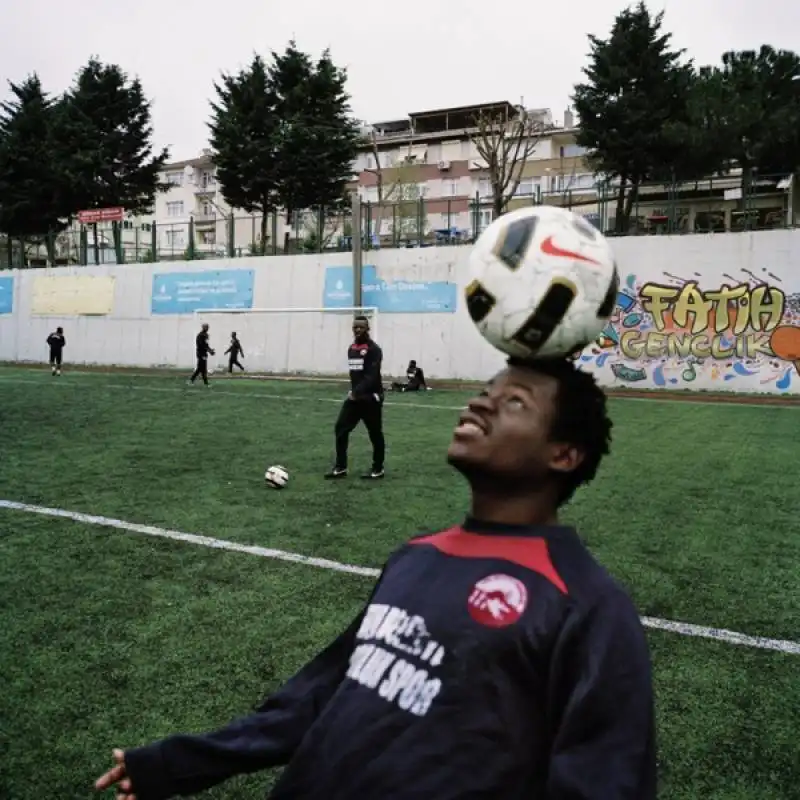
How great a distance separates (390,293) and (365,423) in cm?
1795

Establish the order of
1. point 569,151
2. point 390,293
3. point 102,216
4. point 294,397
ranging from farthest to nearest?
point 569,151, point 102,216, point 390,293, point 294,397

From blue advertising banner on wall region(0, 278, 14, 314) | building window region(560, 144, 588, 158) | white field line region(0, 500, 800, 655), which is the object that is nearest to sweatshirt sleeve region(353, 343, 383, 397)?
white field line region(0, 500, 800, 655)

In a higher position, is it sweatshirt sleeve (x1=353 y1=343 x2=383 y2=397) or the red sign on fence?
the red sign on fence

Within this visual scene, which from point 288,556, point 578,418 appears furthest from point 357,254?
point 578,418

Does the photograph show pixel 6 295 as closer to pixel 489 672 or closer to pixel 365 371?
pixel 365 371

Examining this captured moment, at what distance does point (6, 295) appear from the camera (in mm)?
36562

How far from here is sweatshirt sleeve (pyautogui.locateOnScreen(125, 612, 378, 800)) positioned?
1.64 meters

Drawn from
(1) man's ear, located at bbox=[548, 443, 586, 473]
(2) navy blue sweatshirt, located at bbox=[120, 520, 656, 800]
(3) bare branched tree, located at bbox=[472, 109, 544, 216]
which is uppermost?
(3) bare branched tree, located at bbox=[472, 109, 544, 216]

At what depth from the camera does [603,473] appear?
364 inches

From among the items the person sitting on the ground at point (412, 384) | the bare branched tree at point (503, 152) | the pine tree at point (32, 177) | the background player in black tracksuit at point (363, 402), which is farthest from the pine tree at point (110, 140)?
the background player in black tracksuit at point (363, 402)

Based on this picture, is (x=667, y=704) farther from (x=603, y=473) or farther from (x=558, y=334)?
(x=603, y=473)

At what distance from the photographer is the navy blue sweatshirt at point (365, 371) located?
9047 mm

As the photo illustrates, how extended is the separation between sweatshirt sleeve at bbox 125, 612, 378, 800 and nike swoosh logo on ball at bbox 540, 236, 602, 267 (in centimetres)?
86

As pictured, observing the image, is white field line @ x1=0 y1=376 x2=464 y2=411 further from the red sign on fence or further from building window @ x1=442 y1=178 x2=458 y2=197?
building window @ x1=442 y1=178 x2=458 y2=197
